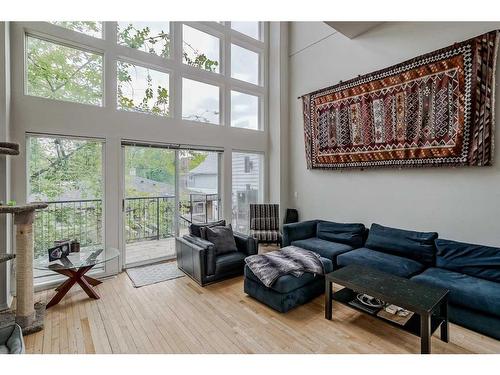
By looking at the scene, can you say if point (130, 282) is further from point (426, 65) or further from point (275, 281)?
point (426, 65)

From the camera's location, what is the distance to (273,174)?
5.22m

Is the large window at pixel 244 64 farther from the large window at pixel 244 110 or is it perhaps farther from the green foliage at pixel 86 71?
the green foliage at pixel 86 71

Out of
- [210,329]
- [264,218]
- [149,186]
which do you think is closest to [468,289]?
[210,329]

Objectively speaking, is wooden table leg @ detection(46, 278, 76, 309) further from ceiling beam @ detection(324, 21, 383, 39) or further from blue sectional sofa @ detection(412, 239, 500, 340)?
ceiling beam @ detection(324, 21, 383, 39)

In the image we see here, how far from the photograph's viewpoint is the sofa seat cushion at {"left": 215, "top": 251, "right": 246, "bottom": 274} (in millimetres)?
3217

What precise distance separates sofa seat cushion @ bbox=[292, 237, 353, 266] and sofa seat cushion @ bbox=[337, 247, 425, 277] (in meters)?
0.13

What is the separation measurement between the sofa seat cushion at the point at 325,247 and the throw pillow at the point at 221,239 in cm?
104

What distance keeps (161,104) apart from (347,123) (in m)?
3.04

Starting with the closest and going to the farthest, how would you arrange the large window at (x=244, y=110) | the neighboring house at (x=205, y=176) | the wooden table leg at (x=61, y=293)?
the wooden table leg at (x=61, y=293) → the neighboring house at (x=205, y=176) → the large window at (x=244, y=110)

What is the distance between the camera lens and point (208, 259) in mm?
Answer: 3111

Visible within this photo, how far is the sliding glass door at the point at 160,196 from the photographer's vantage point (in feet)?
12.4

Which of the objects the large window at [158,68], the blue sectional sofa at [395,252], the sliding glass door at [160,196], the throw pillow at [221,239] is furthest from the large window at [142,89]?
the blue sectional sofa at [395,252]
